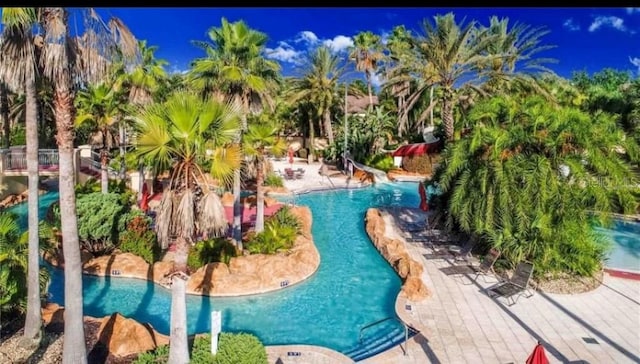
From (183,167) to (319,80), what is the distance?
33618mm

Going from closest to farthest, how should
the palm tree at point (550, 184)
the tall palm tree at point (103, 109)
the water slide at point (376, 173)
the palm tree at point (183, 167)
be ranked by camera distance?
the palm tree at point (183, 167)
the palm tree at point (550, 184)
the tall palm tree at point (103, 109)
the water slide at point (376, 173)

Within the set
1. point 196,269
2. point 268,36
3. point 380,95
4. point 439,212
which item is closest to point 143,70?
point 268,36

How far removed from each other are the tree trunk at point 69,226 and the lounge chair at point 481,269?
409 inches

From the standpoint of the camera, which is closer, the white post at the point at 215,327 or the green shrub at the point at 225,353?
the white post at the point at 215,327

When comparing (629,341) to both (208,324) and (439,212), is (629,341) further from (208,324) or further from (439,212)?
(208,324)

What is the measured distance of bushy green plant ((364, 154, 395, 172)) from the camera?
117 feet

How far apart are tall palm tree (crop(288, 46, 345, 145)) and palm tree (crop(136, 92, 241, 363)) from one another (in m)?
32.4

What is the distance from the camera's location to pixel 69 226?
7375mm

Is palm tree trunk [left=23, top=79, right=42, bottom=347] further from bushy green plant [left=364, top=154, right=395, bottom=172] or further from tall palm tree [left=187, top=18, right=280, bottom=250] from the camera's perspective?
bushy green plant [left=364, top=154, right=395, bottom=172]

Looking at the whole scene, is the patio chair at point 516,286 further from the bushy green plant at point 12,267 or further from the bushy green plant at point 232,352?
the bushy green plant at point 12,267

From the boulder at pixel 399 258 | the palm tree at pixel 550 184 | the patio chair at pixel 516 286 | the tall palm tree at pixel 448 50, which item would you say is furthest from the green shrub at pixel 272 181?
the patio chair at pixel 516 286

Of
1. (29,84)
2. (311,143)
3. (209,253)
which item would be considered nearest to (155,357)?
(29,84)

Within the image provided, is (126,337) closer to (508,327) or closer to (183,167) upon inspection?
(183,167)

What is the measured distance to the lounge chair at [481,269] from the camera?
13.6 meters
